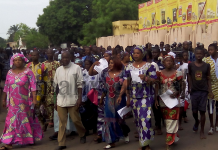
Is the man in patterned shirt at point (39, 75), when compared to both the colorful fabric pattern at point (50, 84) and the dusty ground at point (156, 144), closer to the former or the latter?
the colorful fabric pattern at point (50, 84)

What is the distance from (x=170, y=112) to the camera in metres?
5.48

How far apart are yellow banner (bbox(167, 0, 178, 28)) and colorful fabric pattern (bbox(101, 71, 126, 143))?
19069mm

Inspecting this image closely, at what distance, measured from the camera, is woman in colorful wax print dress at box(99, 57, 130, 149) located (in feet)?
19.0

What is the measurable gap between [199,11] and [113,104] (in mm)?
16044

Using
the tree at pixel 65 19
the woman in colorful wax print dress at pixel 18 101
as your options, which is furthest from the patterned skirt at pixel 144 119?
the tree at pixel 65 19

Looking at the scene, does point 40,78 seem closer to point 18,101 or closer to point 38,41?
point 18,101

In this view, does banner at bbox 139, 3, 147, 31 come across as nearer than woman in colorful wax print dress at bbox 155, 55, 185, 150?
No

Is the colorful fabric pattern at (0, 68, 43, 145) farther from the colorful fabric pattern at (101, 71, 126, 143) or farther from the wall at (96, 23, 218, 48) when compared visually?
the wall at (96, 23, 218, 48)

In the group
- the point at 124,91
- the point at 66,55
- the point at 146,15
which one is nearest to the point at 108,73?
the point at 124,91

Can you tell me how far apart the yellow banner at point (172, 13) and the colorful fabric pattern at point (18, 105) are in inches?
763

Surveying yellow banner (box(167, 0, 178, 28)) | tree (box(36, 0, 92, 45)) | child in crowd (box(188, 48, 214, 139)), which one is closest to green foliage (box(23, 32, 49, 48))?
tree (box(36, 0, 92, 45))

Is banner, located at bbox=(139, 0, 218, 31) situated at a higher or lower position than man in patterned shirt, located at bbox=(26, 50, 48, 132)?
higher

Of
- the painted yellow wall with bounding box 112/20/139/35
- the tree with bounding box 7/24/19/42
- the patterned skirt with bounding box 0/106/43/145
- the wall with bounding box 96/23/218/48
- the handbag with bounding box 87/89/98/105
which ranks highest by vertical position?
the tree with bounding box 7/24/19/42

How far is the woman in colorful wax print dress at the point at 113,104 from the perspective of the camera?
5.79 metres
